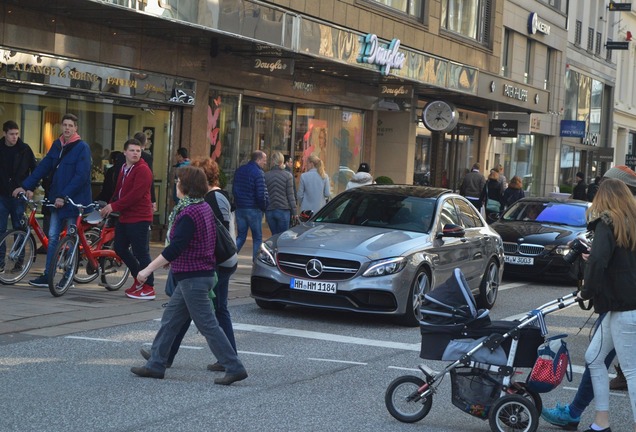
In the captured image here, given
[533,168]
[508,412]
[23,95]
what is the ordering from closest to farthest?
1. [508,412]
2. [23,95]
3. [533,168]

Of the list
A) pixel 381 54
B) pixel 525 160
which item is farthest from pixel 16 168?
pixel 525 160

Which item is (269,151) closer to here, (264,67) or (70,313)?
(264,67)

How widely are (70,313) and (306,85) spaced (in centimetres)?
1379

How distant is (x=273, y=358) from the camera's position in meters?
9.59

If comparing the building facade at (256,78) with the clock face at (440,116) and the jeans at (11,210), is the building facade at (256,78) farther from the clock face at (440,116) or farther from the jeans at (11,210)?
the jeans at (11,210)

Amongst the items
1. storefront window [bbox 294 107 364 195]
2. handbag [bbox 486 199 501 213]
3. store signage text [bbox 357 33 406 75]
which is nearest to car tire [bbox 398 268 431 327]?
store signage text [bbox 357 33 406 75]

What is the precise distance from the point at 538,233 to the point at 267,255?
25.0ft

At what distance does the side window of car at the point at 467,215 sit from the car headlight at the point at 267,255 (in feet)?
9.47

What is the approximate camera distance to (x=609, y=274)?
7066 millimetres

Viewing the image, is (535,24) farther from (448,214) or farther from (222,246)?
(222,246)

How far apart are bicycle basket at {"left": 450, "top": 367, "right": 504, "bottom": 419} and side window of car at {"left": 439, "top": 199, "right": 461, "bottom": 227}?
6.05 metres

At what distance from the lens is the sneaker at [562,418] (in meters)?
7.45

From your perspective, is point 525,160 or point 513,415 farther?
point 525,160

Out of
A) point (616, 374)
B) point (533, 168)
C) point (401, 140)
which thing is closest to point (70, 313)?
point (616, 374)
